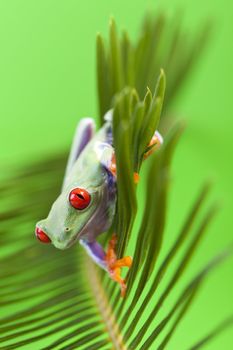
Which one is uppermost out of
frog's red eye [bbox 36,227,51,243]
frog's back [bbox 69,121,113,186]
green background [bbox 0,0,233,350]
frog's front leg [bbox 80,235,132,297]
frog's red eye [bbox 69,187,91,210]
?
frog's red eye [bbox 69,187,91,210]

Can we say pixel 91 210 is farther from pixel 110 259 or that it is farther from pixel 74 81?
pixel 74 81

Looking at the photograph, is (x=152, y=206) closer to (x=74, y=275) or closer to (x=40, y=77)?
(x=74, y=275)

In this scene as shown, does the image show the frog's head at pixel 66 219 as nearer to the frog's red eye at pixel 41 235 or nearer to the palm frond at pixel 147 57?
the frog's red eye at pixel 41 235

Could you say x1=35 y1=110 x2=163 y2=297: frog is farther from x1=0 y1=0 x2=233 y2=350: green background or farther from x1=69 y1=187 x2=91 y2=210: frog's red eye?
x1=0 y1=0 x2=233 y2=350: green background

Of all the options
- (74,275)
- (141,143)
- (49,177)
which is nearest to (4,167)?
(49,177)

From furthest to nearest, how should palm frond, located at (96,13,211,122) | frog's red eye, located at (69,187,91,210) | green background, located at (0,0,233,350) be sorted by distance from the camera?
green background, located at (0,0,233,350) < palm frond, located at (96,13,211,122) < frog's red eye, located at (69,187,91,210)

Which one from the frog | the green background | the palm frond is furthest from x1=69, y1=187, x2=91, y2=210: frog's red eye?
the green background
